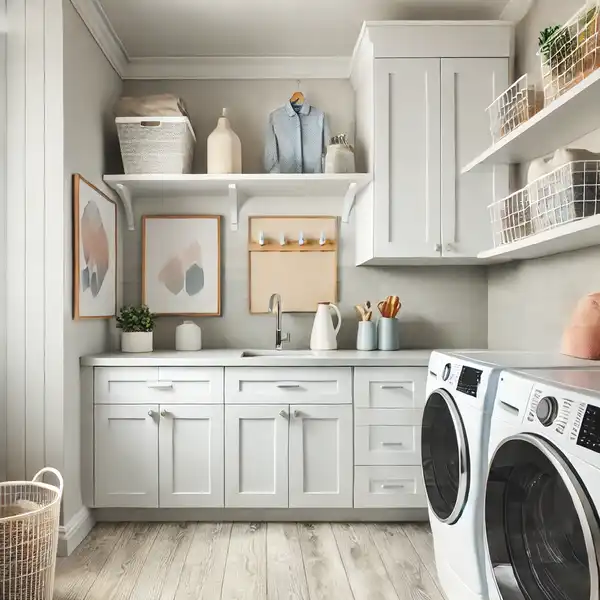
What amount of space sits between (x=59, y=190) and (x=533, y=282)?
2.19m

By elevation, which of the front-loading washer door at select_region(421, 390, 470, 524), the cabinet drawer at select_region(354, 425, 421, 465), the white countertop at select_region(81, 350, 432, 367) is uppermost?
the white countertop at select_region(81, 350, 432, 367)

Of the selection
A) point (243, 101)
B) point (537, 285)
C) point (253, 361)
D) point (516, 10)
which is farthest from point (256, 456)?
point (516, 10)

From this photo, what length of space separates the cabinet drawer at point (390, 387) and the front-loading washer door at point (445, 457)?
68 cm

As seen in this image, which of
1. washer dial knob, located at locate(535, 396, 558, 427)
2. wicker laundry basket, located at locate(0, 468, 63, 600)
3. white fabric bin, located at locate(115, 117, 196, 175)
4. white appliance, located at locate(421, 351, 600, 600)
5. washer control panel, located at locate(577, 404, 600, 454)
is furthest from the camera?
white fabric bin, located at locate(115, 117, 196, 175)

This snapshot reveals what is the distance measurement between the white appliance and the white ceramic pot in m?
1.62

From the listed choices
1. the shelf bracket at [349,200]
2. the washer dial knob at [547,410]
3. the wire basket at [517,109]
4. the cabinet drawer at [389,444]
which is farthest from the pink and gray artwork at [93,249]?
the washer dial knob at [547,410]

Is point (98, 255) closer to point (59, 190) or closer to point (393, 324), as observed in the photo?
point (59, 190)

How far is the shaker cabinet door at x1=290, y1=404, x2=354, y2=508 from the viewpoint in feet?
9.95

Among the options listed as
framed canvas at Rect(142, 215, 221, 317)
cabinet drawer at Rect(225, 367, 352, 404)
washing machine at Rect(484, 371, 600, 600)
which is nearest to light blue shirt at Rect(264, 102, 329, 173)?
framed canvas at Rect(142, 215, 221, 317)

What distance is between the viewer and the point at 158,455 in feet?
9.91

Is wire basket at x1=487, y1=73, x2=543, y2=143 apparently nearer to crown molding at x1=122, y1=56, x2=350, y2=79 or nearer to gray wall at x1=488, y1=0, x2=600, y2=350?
gray wall at x1=488, y1=0, x2=600, y2=350

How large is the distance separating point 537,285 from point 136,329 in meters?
2.02

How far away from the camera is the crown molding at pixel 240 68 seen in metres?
Result: 3.65

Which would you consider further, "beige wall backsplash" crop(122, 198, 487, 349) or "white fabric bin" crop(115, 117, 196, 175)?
"beige wall backsplash" crop(122, 198, 487, 349)
